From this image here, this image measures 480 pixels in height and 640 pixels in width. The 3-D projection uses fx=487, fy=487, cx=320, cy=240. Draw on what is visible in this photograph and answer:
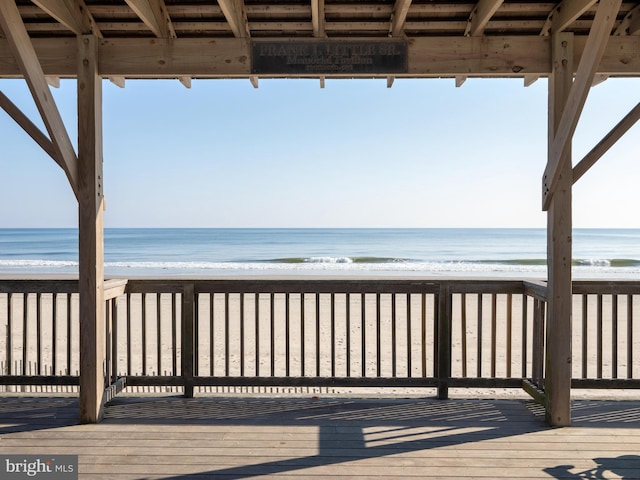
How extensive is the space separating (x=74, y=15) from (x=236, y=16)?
1.03 m

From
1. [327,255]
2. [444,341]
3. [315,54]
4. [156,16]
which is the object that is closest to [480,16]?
[315,54]

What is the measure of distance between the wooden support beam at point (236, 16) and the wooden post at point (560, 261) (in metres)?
2.06

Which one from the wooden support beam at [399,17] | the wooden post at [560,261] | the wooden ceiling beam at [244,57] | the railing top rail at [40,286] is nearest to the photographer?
the wooden support beam at [399,17]

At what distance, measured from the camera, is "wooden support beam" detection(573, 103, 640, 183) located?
299 cm

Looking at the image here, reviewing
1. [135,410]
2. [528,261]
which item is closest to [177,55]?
[135,410]

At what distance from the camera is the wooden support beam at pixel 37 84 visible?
104 inches

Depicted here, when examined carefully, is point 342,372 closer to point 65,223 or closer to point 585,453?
point 585,453

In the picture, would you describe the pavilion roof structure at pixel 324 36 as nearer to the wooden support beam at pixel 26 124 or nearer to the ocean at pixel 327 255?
the wooden support beam at pixel 26 124

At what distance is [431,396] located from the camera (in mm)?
3730

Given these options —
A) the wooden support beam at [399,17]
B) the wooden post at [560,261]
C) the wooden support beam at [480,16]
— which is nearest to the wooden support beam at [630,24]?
the wooden post at [560,261]

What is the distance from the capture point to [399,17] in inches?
124

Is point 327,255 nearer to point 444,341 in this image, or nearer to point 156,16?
point 444,341

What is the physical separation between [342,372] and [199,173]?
3231 centimetres

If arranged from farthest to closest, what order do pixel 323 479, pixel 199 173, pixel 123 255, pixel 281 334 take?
pixel 199 173, pixel 123 255, pixel 281 334, pixel 323 479
